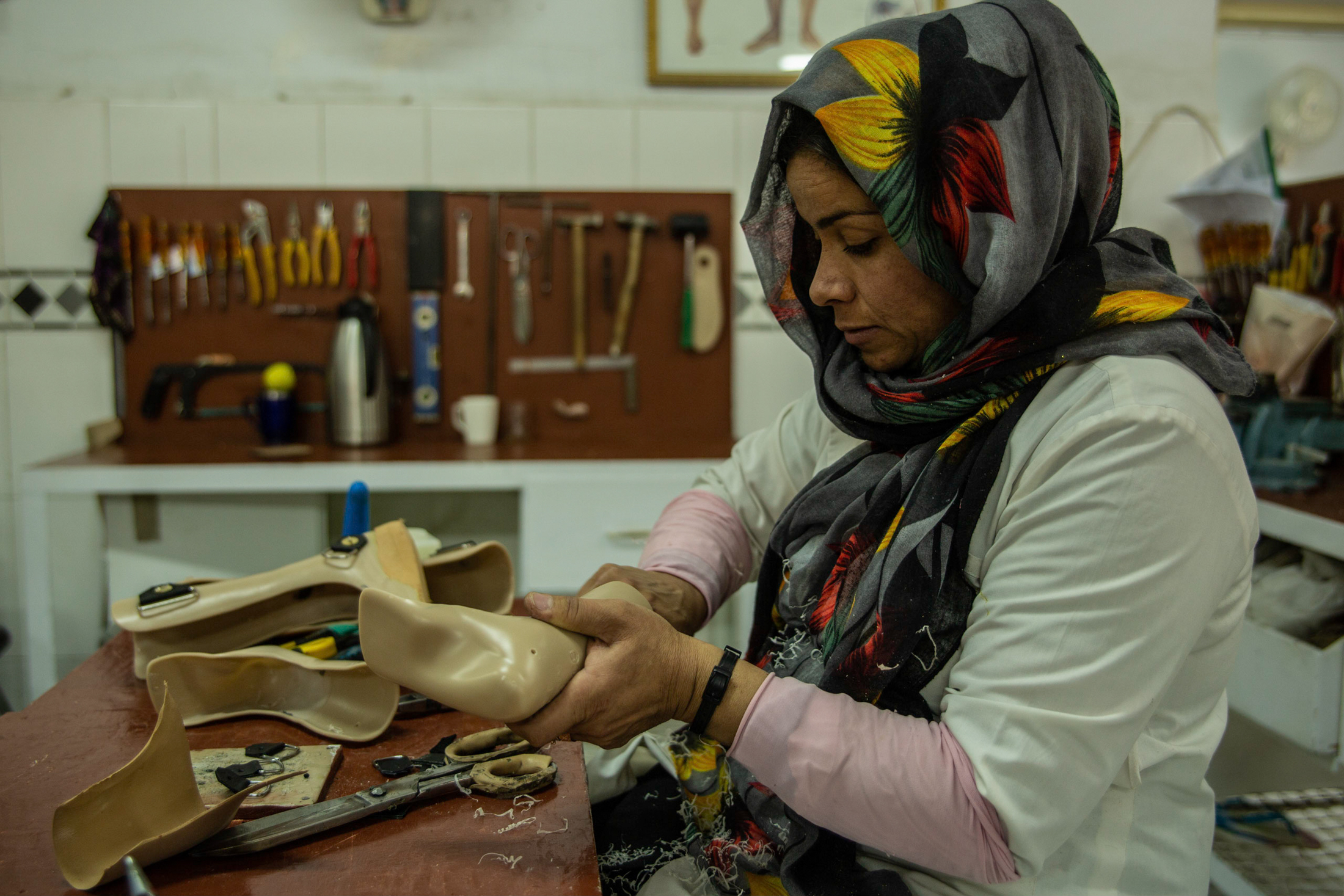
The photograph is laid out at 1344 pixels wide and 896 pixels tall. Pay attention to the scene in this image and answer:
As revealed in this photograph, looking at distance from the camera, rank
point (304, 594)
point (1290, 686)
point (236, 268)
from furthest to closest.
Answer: point (236, 268) < point (1290, 686) < point (304, 594)

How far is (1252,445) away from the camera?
1861 mm

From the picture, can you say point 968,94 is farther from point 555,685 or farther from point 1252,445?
point 1252,445

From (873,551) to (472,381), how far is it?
1.73m

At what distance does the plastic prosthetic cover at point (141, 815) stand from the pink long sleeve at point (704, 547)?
54 cm

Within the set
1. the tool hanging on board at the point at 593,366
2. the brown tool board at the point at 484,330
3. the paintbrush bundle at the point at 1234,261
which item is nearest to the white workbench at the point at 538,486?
the brown tool board at the point at 484,330

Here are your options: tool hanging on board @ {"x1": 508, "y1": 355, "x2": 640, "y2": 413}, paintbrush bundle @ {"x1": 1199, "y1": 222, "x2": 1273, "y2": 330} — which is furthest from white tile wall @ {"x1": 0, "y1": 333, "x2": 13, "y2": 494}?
paintbrush bundle @ {"x1": 1199, "y1": 222, "x2": 1273, "y2": 330}

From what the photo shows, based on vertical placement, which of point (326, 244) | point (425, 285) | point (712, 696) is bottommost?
point (712, 696)

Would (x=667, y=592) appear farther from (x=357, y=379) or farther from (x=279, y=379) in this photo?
(x=279, y=379)

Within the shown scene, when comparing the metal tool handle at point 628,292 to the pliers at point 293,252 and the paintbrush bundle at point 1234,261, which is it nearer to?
the pliers at point 293,252

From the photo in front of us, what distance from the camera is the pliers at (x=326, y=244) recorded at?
2314 mm

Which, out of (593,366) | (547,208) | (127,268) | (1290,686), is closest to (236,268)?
(127,268)

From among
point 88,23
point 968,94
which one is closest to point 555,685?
point 968,94

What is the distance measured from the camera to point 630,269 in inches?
93.0

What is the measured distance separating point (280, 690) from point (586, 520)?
1116 millimetres
